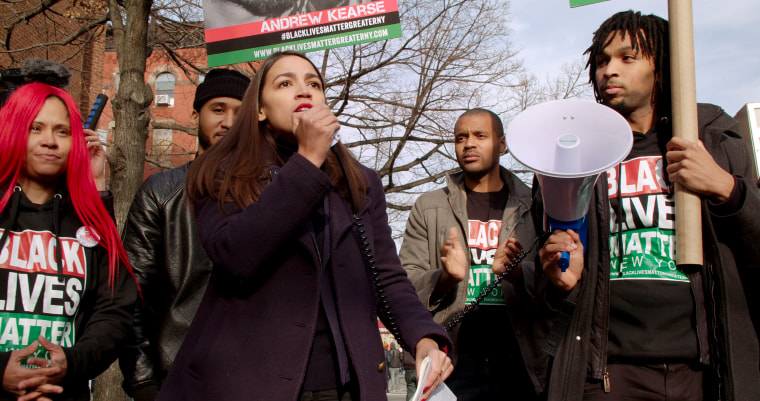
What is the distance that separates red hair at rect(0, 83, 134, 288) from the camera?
247cm

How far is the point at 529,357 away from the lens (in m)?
2.91

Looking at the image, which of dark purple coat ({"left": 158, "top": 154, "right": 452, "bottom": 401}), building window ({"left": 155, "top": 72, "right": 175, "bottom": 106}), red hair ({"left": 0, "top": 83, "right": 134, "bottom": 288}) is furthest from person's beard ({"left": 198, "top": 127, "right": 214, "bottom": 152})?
building window ({"left": 155, "top": 72, "right": 175, "bottom": 106})

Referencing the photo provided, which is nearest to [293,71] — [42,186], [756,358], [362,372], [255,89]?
[255,89]

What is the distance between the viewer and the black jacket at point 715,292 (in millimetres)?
2129

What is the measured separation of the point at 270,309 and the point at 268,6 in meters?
4.41

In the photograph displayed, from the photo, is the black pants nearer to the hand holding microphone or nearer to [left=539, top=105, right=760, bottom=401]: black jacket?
[left=539, top=105, right=760, bottom=401]: black jacket

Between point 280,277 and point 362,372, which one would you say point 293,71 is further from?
point 362,372

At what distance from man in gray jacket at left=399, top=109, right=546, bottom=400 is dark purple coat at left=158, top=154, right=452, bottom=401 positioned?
1054 mm

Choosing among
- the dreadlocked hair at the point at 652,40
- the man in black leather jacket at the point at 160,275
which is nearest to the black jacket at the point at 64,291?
the man in black leather jacket at the point at 160,275

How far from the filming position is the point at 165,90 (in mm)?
23828

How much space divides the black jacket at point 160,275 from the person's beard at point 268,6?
2940 mm

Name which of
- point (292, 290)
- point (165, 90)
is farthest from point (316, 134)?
point (165, 90)

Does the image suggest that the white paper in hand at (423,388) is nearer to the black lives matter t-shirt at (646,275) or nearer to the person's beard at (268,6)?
the black lives matter t-shirt at (646,275)

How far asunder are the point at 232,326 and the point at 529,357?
1.72 meters
